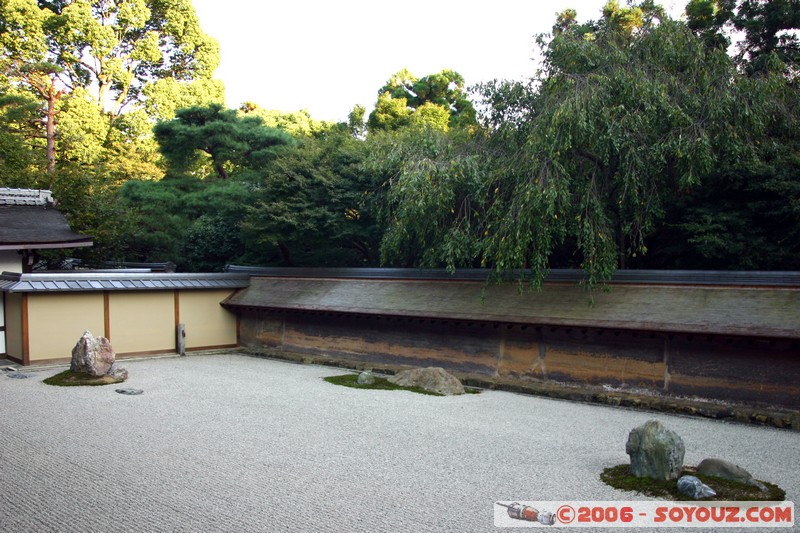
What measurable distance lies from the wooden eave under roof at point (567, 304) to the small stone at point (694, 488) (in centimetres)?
369

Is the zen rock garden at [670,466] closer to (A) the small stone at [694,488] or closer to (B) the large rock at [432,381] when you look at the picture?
(A) the small stone at [694,488]

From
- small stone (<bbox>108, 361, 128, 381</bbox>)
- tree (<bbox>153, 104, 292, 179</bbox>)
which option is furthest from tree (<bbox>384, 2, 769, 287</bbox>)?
tree (<bbox>153, 104, 292, 179</bbox>)

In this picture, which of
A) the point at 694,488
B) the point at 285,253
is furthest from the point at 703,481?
the point at 285,253

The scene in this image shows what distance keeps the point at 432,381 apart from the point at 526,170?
3.94 meters

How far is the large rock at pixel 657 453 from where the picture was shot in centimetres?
564

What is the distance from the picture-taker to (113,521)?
488cm

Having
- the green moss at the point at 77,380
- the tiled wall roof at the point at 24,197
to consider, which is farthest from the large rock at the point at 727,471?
the tiled wall roof at the point at 24,197

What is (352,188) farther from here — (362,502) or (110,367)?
(362,502)

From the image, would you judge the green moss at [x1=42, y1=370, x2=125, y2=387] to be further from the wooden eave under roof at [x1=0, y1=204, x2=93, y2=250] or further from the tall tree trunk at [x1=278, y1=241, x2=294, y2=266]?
the tall tree trunk at [x1=278, y1=241, x2=294, y2=266]

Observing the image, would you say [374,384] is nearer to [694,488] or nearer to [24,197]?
[694,488]

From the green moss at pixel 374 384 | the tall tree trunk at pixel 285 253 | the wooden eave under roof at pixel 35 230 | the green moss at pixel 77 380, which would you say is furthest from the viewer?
the tall tree trunk at pixel 285 253

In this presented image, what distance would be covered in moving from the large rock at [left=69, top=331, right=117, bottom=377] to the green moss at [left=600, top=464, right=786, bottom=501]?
361 inches

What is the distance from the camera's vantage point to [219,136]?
18.8 meters

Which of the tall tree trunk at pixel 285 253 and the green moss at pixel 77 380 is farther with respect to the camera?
the tall tree trunk at pixel 285 253
